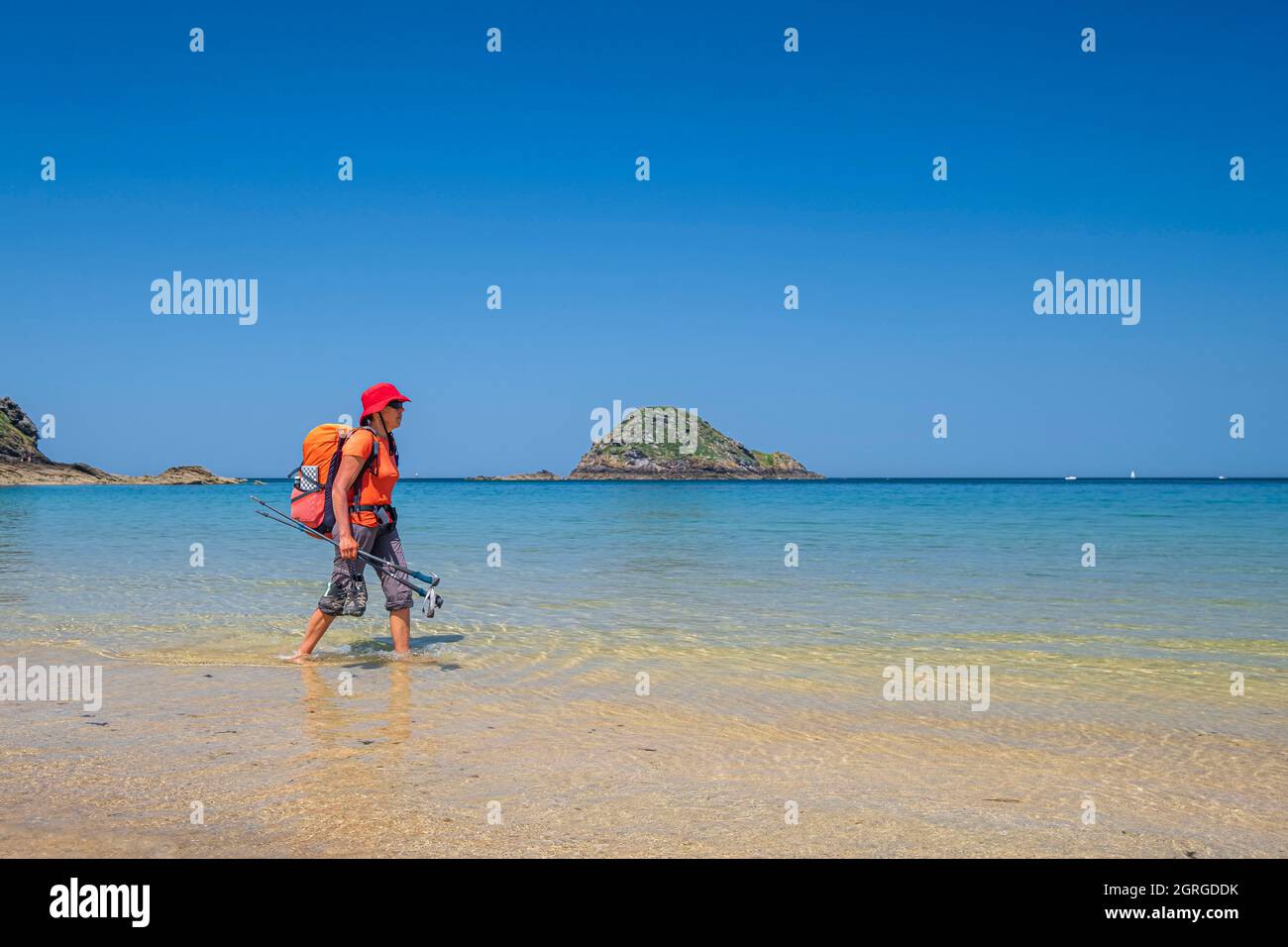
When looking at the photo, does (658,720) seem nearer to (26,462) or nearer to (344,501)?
(344,501)

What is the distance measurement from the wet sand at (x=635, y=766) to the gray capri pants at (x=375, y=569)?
0.73 meters

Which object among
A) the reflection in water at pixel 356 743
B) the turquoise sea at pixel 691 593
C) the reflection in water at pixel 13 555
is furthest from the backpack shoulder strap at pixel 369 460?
the reflection in water at pixel 13 555

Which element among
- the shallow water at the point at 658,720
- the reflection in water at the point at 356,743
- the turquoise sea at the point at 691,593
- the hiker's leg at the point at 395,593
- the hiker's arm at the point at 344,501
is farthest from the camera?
the turquoise sea at the point at 691,593

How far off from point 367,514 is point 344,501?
0.42 meters

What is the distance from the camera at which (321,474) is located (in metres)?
8.52

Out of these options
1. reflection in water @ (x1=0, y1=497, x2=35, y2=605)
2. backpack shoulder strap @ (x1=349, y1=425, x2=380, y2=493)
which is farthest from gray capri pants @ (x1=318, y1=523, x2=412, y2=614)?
reflection in water @ (x1=0, y1=497, x2=35, y2=605)

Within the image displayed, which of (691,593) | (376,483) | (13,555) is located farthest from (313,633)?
(13,555)

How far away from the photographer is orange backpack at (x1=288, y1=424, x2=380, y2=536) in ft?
27.9

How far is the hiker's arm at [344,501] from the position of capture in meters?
8.21

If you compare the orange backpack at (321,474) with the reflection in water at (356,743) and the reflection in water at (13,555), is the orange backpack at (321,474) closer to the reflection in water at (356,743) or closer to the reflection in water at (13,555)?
the reflection in water at (356,743)
